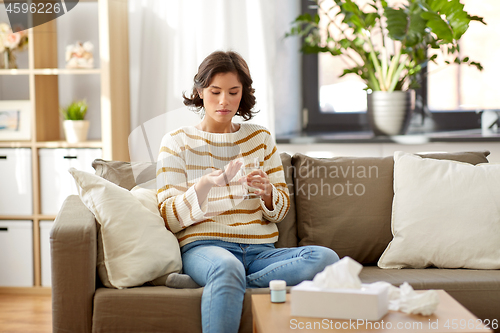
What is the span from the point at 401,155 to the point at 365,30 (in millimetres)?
858

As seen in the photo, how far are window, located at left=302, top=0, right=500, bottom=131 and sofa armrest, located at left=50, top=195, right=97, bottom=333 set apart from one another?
1.80 metres

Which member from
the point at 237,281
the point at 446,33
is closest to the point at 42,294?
the point at 237,281

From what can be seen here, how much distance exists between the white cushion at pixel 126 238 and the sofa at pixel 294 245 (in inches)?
1.5

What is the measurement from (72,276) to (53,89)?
1.58 metres

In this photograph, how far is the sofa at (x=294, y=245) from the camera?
1.53 m

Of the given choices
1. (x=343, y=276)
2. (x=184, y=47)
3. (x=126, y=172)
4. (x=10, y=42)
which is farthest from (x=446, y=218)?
(x=10, y=42)

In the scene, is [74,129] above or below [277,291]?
above

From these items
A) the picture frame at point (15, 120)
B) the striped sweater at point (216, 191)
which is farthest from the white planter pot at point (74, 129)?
the striped sweater at point (216, 191)

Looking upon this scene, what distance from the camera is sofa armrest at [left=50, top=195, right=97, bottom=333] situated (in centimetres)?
152

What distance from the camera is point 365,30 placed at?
2.56m

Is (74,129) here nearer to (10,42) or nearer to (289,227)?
(10,42)

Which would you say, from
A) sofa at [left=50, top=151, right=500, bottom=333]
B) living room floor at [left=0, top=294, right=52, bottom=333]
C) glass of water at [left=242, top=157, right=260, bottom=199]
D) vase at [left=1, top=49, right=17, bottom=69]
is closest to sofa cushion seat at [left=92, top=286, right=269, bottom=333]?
sofa at [left=50, top=151, right=500, bottom=333]

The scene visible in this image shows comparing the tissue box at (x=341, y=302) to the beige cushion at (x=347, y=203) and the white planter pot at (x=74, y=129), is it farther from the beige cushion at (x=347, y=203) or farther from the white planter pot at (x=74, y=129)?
the white planter pot at (x=74, y=129)

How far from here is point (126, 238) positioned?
1613mm
